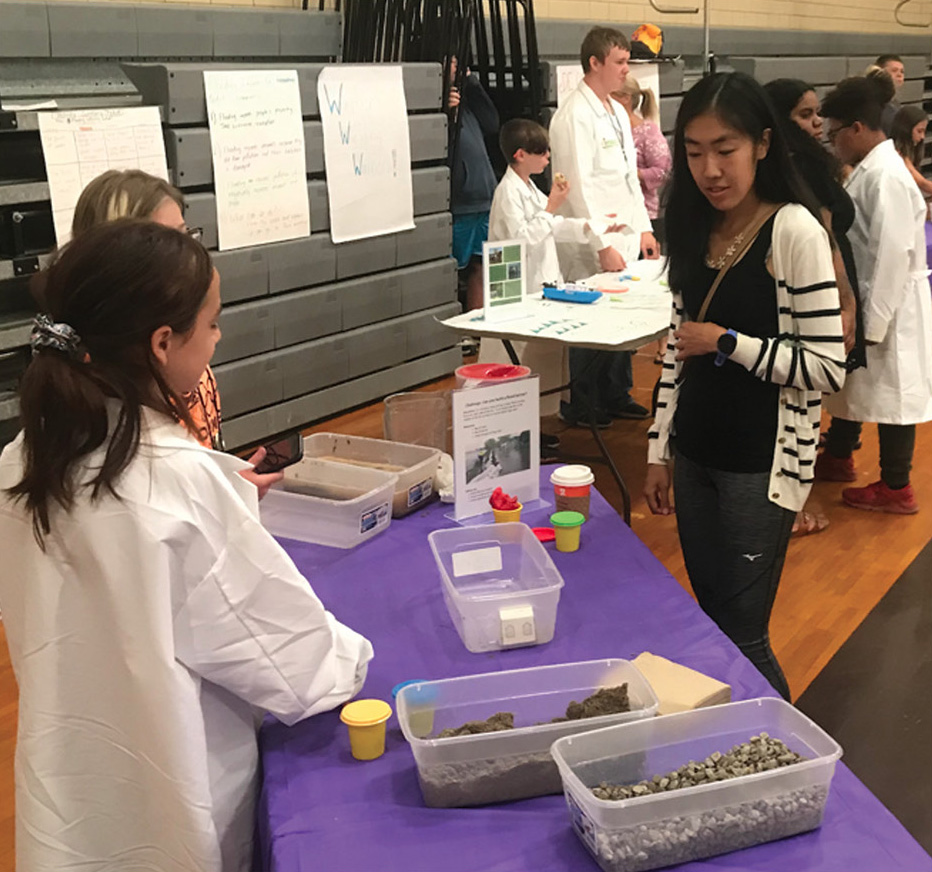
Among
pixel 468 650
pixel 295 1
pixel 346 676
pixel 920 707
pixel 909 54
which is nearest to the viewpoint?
pixel 346 676

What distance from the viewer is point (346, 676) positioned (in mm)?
1444

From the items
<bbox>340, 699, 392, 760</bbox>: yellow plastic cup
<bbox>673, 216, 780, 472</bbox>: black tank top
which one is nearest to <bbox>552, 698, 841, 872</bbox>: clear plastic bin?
<bbox>340, 699, 392, 760</bbox>: yellow plastic cup

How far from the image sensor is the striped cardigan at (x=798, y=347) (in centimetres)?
185

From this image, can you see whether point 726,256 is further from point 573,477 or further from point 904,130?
point 904,130

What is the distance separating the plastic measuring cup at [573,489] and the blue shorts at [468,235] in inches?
157

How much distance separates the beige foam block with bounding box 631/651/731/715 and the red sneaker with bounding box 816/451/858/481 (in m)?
3.03

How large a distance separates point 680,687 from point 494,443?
2.68ft

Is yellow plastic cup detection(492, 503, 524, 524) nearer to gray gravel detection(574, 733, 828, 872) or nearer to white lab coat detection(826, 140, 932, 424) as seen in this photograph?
gray gravel detection(574, 733, 828, 872)

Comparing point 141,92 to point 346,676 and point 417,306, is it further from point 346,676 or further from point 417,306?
point 346,676

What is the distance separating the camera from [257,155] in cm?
439

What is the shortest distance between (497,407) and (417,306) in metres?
3.53

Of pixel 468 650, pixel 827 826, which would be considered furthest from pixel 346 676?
pixel 827 826

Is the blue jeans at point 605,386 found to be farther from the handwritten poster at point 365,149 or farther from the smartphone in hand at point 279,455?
the smartphone in hand at point 279,455

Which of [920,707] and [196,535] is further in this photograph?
[920,707]
